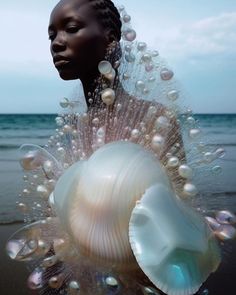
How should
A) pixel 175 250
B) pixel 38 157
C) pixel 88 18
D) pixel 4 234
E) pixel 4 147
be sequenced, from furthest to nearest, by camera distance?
pixel 4 147 → pixel 4 234 → pixel 88 18 → pixel 38 157 → pixel 175 250

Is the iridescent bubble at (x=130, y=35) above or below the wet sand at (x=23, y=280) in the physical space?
above

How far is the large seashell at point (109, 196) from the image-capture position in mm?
Result: 797

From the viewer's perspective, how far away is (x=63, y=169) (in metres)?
1.05

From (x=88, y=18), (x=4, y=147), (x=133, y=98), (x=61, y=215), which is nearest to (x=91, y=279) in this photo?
(x=61, y=215)

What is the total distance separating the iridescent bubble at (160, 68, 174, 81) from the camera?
990mm

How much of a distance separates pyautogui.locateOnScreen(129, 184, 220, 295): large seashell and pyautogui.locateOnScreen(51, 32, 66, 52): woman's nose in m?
0.54

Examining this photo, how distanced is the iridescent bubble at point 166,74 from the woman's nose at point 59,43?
320 millimetres

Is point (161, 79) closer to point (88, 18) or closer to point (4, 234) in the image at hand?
point (88, 18)

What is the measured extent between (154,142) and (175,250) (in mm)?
228

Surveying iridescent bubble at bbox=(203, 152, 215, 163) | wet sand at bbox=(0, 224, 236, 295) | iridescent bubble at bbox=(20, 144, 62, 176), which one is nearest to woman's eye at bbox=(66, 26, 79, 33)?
iridescent bubble at bbox=(20, 144, 62, 176)

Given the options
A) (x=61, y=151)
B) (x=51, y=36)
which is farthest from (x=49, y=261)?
(x=51, y=36)

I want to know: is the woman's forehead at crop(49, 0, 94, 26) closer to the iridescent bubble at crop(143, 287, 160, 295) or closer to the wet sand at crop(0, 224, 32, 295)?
the iridescent bubble at crop(143, 287, 160, 295)

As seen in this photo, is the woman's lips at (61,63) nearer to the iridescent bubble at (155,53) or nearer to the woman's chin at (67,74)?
the woman's chin at (67,74)

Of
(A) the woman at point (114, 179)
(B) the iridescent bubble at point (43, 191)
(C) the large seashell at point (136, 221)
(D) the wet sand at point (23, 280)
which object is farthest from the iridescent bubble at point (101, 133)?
(D) the wet sand at point (23, 280)
